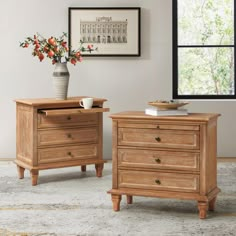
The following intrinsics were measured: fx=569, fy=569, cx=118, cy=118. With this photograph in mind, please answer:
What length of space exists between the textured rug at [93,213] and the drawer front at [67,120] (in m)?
0.52

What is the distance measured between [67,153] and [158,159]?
1531 millimetres

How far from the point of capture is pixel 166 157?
3.83 metres

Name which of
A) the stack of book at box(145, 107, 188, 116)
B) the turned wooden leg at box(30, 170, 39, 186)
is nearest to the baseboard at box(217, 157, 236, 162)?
the turned wooden leg at box(30, 170, 39, 186)

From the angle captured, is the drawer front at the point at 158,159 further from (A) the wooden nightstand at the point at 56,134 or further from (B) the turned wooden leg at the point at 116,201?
(A) the wooden nightstand at the point at 56,134

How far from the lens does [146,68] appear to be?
6344 mm

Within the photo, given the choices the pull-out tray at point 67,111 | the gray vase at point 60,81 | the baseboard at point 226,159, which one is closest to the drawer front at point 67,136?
the pull-out tray at point 67,111

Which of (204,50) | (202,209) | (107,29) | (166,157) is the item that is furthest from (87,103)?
(204,50)

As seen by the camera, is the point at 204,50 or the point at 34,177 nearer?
the point at 34,177

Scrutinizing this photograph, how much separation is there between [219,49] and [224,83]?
0.39 m

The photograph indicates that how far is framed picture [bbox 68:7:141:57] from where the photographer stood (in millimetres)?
6277

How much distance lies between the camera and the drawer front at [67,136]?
5039 millimetres

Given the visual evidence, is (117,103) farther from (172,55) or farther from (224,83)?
(224,83)

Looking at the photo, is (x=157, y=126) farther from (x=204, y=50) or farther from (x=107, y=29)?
(x=204, y=50)

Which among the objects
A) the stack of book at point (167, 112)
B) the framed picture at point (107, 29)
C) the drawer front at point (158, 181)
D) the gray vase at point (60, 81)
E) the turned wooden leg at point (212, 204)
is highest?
the framed picture at point (107, 29)
